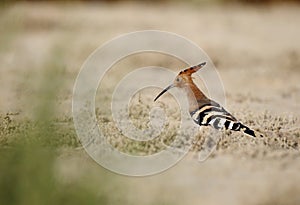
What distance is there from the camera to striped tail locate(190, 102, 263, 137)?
2.55m

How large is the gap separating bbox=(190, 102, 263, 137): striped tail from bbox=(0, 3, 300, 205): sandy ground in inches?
1.3

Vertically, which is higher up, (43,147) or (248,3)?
(248,3)

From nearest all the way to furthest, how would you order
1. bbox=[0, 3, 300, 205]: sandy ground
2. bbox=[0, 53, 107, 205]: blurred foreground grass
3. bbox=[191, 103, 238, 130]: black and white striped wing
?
bbox=[0, 53, 107, 205]: blurred foreground grass
bbox=[0, 3, 300, 205]: sandy ground
bbox=[191, 103, 238, 130]: black and white striped wing

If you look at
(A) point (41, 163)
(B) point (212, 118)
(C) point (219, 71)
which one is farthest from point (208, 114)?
(C) point (219, 71)

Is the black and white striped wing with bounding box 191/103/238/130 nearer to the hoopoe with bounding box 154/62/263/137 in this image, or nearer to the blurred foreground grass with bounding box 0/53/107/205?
the hoopoe with bounding box 154/62/263/137

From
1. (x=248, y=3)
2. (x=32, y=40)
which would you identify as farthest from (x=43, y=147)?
(x=248, y=3)

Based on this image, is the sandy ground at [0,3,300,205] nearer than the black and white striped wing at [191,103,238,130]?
Yes

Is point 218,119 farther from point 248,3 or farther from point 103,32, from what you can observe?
point 248,3

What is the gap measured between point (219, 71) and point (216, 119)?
1.42 m

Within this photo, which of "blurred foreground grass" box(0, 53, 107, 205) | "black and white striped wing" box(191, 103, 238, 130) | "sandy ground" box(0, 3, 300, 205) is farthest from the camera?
"black and white striped wing" box(191, 103, 238, 130)

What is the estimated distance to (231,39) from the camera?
16.0 feet

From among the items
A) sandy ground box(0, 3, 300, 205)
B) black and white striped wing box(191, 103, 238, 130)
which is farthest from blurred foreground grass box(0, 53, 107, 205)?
black and white striped wing box(191, 103, 238, 130)

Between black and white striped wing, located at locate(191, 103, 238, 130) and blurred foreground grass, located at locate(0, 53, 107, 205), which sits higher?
black and white striped wing, located at locate(191, 103, 238, 130)

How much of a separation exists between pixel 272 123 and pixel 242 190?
1.33 feet
